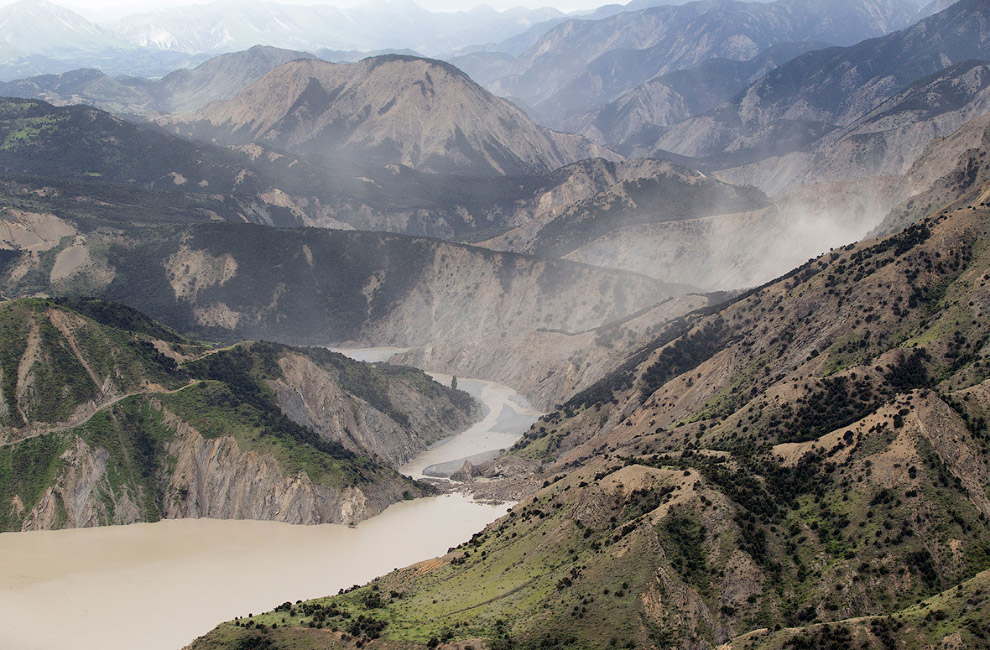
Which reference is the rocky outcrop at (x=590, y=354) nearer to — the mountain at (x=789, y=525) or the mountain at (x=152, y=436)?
the mountain at (x=152, y=436)

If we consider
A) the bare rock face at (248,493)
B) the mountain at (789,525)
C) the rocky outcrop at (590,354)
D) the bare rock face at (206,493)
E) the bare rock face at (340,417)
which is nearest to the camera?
the mountain at (789,525)

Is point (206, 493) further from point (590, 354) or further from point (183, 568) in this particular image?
point (590, 354)

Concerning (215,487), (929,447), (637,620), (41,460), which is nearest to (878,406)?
(929,447)

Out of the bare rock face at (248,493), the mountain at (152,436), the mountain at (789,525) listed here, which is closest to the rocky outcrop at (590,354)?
the mountain at (152,436)

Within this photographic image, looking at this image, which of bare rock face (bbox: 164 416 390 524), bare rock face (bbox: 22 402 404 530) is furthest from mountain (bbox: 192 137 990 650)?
bare rock face (bbox: 22 402 404 530)

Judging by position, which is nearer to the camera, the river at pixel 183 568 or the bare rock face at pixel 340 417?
the river at pixel 183 568

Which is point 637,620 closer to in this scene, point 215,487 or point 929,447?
point 929,447

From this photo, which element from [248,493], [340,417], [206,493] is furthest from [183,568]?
[340,417]
